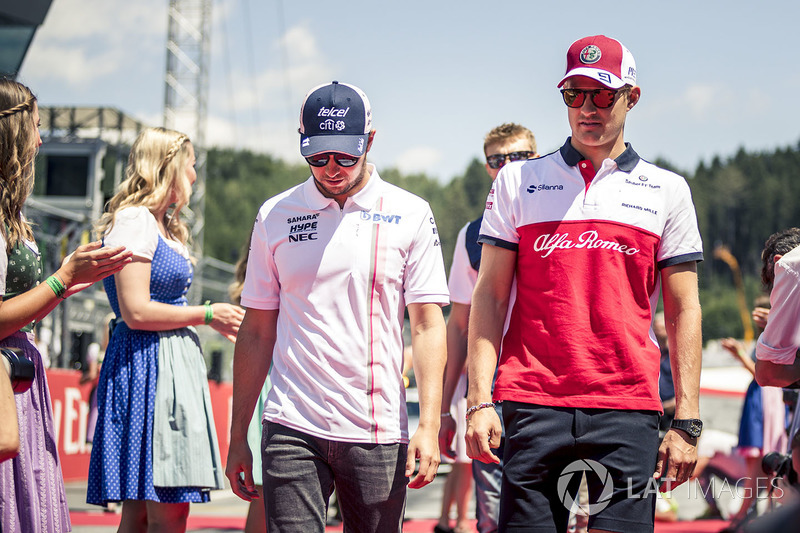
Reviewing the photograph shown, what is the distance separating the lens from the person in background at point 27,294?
3.21 metres

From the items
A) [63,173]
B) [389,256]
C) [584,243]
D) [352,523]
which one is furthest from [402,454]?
[63,173]

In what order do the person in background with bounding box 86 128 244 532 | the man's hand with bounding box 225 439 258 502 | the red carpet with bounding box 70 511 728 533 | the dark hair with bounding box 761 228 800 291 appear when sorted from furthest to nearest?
the red carpet with bounding box 70 511 728 533, the person in background with bounding box 86 128 244 532, the dark hair with bounding box 761 228 800 291, the man's hand with bounding box 225 439 258 502

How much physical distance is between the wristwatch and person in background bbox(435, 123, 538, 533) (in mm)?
1354

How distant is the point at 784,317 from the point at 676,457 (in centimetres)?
67

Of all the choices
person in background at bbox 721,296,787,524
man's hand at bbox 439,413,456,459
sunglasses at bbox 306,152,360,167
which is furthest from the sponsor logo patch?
person in background at bbox 721,296,787,524

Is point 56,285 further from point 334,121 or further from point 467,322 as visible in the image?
point 467,322

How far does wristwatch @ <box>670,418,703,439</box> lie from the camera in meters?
3.06

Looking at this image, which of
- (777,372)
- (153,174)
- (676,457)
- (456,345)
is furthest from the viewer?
(456,345)

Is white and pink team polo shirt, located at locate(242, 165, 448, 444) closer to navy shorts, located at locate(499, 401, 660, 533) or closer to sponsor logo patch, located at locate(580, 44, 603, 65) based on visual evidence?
navy shorts, located at locate(499, 401, 660, 533)

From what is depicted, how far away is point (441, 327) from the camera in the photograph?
3340 millimetres

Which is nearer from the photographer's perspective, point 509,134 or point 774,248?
point 774,248

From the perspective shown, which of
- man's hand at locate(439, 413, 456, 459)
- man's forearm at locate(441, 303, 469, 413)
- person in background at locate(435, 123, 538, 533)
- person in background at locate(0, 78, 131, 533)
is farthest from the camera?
man's forearm at locate(441, 303, 469, 413)

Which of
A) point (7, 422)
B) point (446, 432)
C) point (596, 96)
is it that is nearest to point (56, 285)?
point (7, 422)

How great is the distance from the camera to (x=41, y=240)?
493 inches
